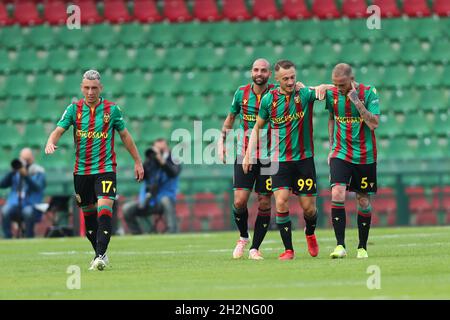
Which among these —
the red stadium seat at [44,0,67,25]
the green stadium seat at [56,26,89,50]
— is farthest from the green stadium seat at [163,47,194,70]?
the red stadium seat at [44,0,67,25]

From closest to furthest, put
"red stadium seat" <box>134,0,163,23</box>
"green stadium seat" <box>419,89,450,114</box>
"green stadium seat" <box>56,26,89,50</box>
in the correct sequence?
Result: "green stadium seat" <box>419,89,450,114</box> < "green stadium seat" <box>56,26,89,50</box> < "red stadium seat" <box>134,0,163,23</box>

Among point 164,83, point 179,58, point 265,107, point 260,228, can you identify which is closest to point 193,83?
point 164,83

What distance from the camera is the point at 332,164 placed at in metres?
12.7

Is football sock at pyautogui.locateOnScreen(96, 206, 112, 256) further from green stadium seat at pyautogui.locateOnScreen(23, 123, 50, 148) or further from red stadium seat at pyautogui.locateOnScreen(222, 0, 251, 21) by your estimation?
red stadium seat at pyautogui.locateOnScreen(222, 0, 251, 21)

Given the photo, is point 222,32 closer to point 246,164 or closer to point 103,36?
point 103,36

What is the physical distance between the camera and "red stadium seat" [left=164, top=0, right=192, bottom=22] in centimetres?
2667

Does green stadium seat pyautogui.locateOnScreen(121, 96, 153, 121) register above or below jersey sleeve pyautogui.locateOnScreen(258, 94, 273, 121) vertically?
above

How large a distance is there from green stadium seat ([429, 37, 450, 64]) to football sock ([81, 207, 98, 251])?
15.2 m

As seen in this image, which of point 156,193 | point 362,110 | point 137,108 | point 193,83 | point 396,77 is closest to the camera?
point 362,110

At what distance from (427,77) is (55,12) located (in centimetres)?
861

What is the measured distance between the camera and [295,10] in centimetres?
2680
